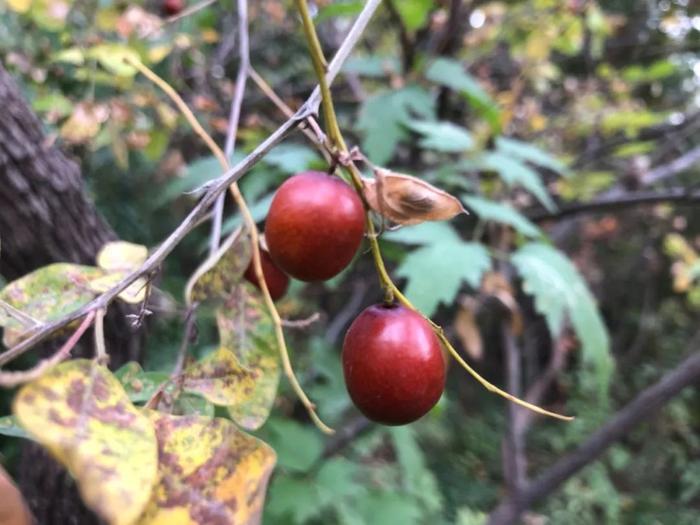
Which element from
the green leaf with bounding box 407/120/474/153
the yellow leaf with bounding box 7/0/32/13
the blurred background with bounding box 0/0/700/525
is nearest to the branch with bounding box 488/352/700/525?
the blurred background with bounding box 0/0/700/525

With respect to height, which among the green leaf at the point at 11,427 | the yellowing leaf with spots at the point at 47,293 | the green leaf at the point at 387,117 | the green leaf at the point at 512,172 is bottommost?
the green leaf at the point at 512,172

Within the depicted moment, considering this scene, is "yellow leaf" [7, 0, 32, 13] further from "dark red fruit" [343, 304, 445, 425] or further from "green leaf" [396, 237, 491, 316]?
"dark red fruit" [343, 304, 445, 425]

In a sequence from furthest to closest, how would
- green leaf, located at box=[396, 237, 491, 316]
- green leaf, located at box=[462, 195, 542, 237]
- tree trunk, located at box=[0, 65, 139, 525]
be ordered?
green leaf, located at box=[462, 195, 542, 237] < green leaf, located at box=[396, 237, 491, 316] < tree trunk, located at box=[0, 65, 139, 525]

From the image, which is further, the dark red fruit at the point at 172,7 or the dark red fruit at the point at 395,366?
the dark red fruit at the point at 172,7

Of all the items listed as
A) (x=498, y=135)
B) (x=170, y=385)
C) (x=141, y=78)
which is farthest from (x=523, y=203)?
(x=170, y=385)

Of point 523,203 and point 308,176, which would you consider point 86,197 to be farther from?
point 523,203

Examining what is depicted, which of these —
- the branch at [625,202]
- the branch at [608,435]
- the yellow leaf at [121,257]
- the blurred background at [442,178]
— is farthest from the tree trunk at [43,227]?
the branch at [625,202]

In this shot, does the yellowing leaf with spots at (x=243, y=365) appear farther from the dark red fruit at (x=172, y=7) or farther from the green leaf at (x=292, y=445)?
the dark red fruit at (x=172, y=7)

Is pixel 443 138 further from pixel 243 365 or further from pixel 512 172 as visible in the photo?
pixel 243 365
